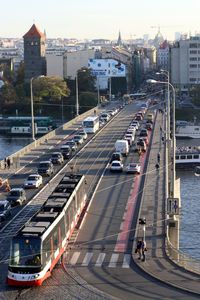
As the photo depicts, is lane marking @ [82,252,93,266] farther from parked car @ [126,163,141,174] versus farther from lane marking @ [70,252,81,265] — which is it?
parked car @ [126,163,141,174]

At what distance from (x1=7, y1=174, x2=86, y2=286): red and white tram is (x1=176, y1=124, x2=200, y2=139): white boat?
42.3 metres

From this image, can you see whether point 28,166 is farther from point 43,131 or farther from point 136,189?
point 43,131

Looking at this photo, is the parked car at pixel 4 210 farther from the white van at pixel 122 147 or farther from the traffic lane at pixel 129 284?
the white van at pixel 122 147

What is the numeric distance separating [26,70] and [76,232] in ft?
225

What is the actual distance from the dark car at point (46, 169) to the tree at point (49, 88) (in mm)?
44366

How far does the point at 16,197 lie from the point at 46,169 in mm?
5403

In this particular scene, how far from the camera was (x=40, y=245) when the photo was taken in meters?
13.4

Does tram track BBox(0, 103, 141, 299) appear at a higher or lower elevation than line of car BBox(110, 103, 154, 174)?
lower

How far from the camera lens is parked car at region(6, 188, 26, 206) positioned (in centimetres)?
2109

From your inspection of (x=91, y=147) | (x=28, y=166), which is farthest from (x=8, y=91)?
(x=28, y=166)

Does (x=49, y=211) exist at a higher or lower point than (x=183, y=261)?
higher

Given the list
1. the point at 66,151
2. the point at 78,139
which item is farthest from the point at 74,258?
the point at 78,139

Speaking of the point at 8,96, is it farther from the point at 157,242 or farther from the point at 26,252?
the point at 26,252

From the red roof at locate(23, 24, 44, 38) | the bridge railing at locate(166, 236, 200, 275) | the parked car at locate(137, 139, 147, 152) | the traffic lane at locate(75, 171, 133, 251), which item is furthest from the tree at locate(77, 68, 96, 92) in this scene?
the bridge railing at locate(166, 236, 200, 275)
